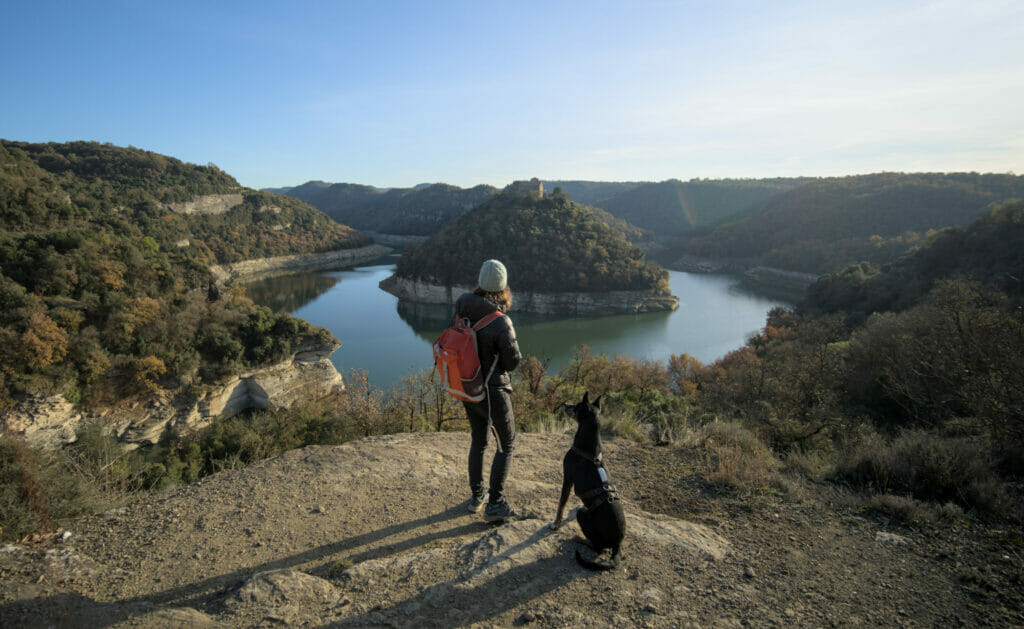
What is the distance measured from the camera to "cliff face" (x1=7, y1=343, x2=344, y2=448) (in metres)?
12.7

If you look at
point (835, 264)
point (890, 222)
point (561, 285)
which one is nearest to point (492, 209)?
point (561, 285)

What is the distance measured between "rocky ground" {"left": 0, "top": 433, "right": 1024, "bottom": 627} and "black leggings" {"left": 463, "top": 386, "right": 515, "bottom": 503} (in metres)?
0.29

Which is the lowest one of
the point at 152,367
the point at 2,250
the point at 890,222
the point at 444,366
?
the point at 152,367

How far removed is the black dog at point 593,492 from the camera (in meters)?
2.22

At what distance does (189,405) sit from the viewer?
15859 mm

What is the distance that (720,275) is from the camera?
201 ft

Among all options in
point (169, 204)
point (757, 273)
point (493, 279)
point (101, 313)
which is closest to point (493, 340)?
point (493, 279)

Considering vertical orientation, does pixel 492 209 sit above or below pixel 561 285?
above

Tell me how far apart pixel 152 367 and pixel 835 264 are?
58684 mm

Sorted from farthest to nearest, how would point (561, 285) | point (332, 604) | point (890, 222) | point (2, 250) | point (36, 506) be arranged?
1. point (890, 222)
2. point (561, 285)
3. point (2, 250)
4. point (36, 506)
5. point (332, 604)

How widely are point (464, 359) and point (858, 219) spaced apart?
228 feet

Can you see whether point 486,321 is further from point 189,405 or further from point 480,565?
point 189,405

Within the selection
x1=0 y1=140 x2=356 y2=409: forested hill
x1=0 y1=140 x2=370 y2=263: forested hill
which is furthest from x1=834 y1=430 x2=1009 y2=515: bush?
x1=0 y1=140 x2=370 y2=263: forested hill

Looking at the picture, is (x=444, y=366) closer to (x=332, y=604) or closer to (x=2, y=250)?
(x=332, y=604)
